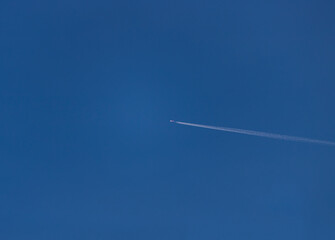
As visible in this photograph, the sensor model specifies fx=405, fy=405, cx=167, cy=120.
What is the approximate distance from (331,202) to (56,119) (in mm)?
1155

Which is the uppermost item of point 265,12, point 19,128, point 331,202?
point 265,12

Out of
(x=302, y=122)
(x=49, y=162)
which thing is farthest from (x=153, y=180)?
(x=302, y=122)

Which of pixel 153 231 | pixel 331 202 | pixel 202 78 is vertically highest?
pixel 202 78

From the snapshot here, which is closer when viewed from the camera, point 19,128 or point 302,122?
point 19,128

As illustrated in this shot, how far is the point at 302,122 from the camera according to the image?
64.6 inches

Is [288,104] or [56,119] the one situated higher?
[288,104]

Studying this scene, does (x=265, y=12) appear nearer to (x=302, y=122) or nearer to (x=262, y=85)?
(x=262, y=85)

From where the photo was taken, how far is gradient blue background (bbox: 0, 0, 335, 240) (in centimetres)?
153

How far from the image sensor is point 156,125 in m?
1.57

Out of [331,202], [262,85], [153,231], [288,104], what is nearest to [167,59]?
[262,85]

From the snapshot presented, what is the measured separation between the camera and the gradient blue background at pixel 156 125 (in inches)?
60.1

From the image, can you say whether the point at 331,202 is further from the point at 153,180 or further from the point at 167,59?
the point at 167,59

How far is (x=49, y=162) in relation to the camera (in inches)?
60.2

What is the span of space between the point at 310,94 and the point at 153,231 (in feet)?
2.76
